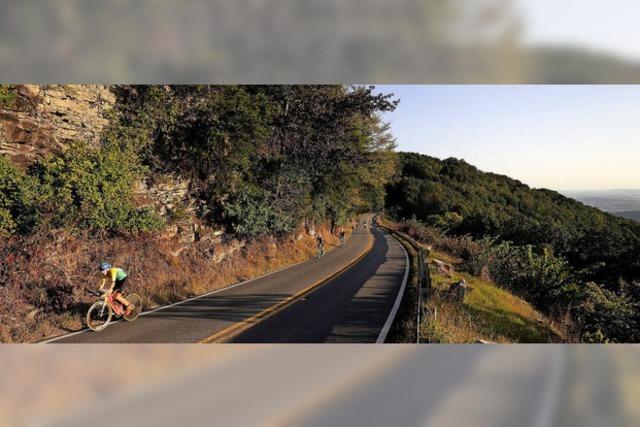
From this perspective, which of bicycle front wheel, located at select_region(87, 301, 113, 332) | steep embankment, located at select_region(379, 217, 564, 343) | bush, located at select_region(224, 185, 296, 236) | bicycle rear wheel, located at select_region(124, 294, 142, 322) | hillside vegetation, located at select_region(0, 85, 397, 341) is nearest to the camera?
steep embankment, located at select_region(379, 217, 564, 343)

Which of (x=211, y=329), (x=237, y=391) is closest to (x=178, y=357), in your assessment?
(x=237, y=391)

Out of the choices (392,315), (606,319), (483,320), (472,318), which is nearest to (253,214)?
(392,315)

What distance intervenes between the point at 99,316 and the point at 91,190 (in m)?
4.79

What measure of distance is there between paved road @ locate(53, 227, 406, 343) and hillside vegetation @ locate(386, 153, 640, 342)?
205 inches

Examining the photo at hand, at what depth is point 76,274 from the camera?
11227mm

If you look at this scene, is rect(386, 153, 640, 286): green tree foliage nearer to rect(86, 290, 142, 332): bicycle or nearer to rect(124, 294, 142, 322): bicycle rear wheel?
rect(124, 294, 142, 322): bicycle rear wheel

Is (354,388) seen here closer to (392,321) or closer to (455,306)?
(392,321)

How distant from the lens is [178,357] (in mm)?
4176

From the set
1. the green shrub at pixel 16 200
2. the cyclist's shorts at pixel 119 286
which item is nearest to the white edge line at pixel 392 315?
the cyclist's shorts at pixel 119 286

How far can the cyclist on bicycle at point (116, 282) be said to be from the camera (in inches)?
378

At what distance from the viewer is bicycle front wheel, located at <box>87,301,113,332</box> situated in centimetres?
923

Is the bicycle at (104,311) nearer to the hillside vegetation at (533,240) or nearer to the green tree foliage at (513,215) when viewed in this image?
the hillside vegetation at (533,240)

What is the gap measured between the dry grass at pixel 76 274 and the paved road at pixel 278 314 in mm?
823

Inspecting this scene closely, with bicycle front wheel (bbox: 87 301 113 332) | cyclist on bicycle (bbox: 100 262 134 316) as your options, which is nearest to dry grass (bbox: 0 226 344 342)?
bicycle front wheel (bbox: 87 301 113 332)
